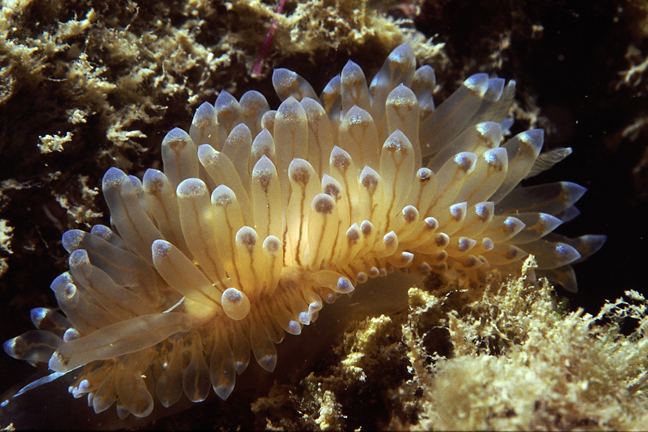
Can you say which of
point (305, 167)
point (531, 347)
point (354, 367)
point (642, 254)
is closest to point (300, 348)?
point (354, 367)

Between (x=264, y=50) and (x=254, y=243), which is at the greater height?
(x=264, y=50)

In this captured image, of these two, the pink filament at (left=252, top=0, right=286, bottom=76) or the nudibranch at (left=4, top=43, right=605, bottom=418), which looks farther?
the pink filament at (left=252, top=0, right=286, bottom=76)

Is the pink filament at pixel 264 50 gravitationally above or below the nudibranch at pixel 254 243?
above

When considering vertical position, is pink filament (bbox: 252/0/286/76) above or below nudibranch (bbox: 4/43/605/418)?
above

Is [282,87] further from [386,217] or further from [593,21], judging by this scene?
[593,21]

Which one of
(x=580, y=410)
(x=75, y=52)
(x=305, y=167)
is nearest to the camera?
(x=580, y=410)

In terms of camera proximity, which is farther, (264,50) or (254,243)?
(264,50)

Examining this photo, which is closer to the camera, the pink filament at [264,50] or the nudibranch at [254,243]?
the nudibranch at [254,243]

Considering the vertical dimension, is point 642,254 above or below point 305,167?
below
